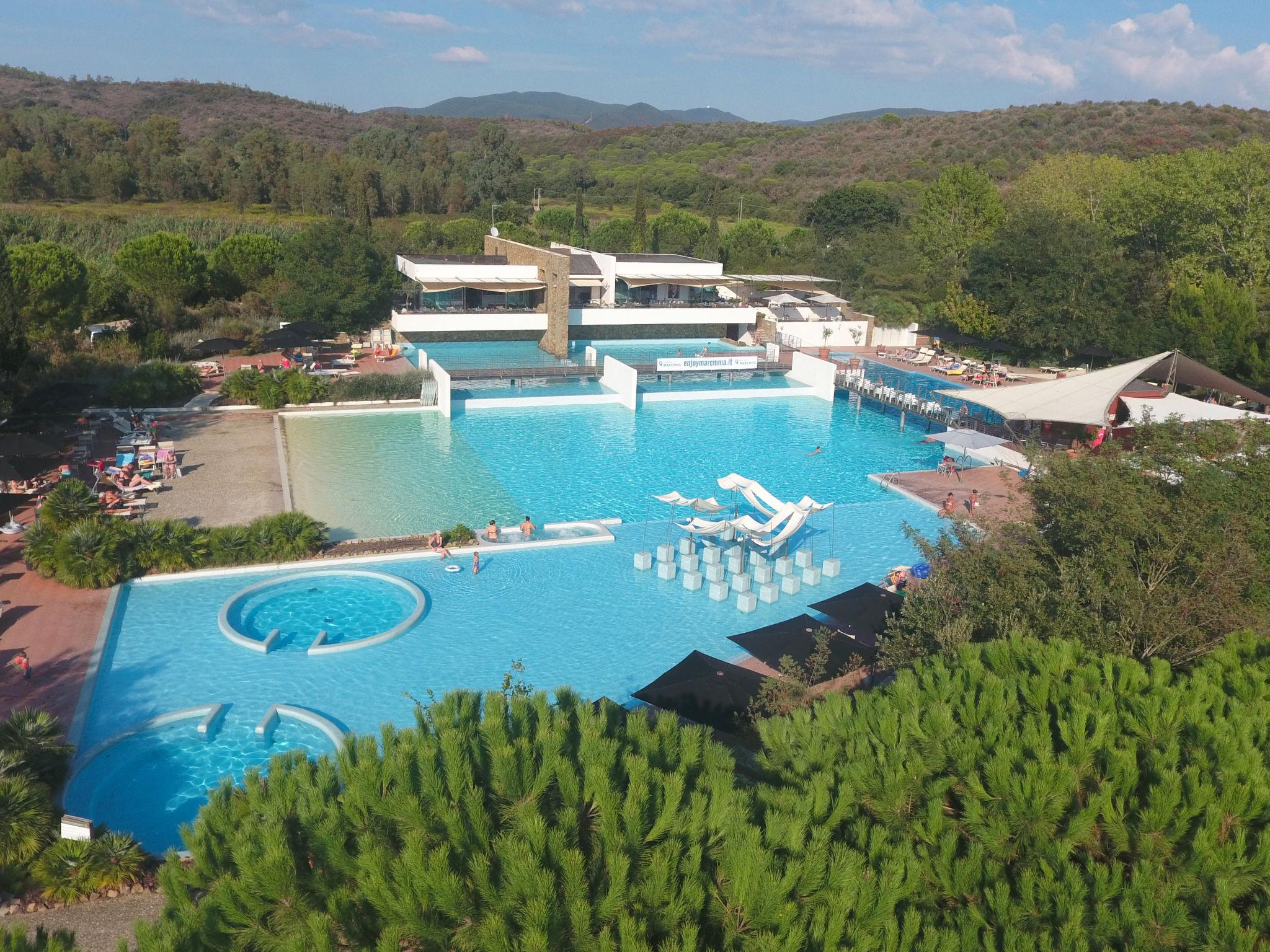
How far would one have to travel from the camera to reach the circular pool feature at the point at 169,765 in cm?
1017

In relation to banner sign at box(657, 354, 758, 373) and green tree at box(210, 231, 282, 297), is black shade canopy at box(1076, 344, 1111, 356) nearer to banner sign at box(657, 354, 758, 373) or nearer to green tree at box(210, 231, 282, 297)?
banner sign at box(657, 354, 758, 373)

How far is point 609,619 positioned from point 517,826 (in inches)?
378

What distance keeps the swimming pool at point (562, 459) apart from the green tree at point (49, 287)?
355 inches

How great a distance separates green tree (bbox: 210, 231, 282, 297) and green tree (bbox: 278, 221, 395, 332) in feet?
8.79

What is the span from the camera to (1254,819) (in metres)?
6.00

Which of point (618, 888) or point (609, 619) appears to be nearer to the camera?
point (618, 888)

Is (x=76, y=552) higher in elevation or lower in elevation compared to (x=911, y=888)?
lower

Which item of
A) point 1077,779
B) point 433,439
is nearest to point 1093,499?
point 1077,779

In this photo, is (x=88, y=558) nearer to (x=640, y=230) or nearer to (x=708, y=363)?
(x=708, y=363)

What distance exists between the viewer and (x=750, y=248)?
52.1 metres

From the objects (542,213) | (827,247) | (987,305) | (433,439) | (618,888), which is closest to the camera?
(618,888)

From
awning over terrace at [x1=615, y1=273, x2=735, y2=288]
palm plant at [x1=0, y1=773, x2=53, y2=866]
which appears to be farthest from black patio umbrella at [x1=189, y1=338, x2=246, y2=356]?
palm plant at [x1=0, y1=773, x2=53, y2=866]

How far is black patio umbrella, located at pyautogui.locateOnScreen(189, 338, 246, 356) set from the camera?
30109 millimetres

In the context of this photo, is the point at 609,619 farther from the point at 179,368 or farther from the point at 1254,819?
the point at 179,368
